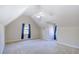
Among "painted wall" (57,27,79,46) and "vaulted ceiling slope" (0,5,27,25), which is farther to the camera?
"painted wall" (57,27,79,46)

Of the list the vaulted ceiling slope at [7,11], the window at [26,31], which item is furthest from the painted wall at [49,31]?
the vaulted ceiling slope at [7,11]

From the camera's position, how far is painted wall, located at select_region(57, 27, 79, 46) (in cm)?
526

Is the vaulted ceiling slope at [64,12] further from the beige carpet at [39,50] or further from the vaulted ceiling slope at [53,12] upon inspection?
the beige carpet at [39,50]

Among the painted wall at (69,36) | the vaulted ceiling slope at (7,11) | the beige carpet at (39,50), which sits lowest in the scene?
the beige carpet at (39,50)

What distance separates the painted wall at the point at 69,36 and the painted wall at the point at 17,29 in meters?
3.29

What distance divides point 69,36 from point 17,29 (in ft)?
13.1

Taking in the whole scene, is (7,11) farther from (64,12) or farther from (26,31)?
(26,31)

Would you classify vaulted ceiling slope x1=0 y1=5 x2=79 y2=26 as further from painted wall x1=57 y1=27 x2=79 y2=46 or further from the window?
the window

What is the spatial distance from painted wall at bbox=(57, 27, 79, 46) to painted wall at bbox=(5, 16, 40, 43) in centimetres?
329

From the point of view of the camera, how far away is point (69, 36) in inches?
224

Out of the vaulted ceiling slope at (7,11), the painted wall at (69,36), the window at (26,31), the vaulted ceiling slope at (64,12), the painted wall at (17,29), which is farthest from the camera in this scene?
the window at (26,31)

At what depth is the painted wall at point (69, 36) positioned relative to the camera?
5.26 metres

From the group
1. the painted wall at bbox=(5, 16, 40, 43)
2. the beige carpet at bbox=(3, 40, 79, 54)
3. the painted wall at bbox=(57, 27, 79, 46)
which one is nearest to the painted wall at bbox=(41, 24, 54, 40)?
the painted wall at bbox=(5, 16, 40, 43)
